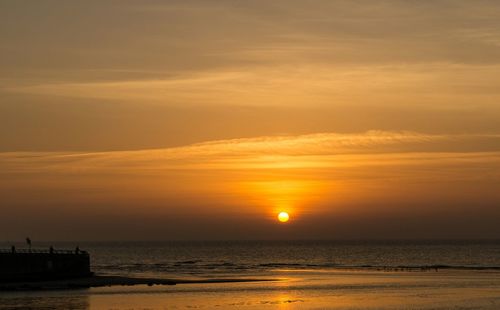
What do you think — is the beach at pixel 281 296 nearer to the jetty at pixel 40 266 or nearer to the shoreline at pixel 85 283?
the shoreline at pixel 85 283

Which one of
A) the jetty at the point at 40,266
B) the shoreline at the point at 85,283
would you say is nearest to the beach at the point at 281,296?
the shoreline at the point at 85,283

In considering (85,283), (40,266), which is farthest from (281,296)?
(40,266)

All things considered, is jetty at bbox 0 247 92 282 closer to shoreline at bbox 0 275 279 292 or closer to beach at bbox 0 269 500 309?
shoreline at bbox 0 275 279 292

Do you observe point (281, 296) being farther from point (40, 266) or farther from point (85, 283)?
point (40, 266)

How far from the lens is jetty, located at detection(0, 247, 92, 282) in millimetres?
89812

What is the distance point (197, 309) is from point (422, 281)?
4128 centimetres

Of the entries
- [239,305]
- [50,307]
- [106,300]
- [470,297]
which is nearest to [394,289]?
[470,297]

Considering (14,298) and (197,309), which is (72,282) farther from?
(197,309)

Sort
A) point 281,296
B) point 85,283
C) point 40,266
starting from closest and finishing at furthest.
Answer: point 281,296
point 85,283
point 40,266

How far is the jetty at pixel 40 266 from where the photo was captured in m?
89.8

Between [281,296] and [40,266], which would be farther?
[40,266]

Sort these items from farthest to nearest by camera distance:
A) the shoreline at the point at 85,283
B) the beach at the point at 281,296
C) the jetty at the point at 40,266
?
1. the jetty at the point at 40,266
2. the shoreline at the point at 85,283
3. the beach at the point at 281,296

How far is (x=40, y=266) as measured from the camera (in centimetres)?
9325

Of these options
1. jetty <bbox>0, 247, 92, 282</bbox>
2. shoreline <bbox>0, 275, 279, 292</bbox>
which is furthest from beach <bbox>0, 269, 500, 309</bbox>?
jetty <bbox>0, 247, 92, 282</bbox>
